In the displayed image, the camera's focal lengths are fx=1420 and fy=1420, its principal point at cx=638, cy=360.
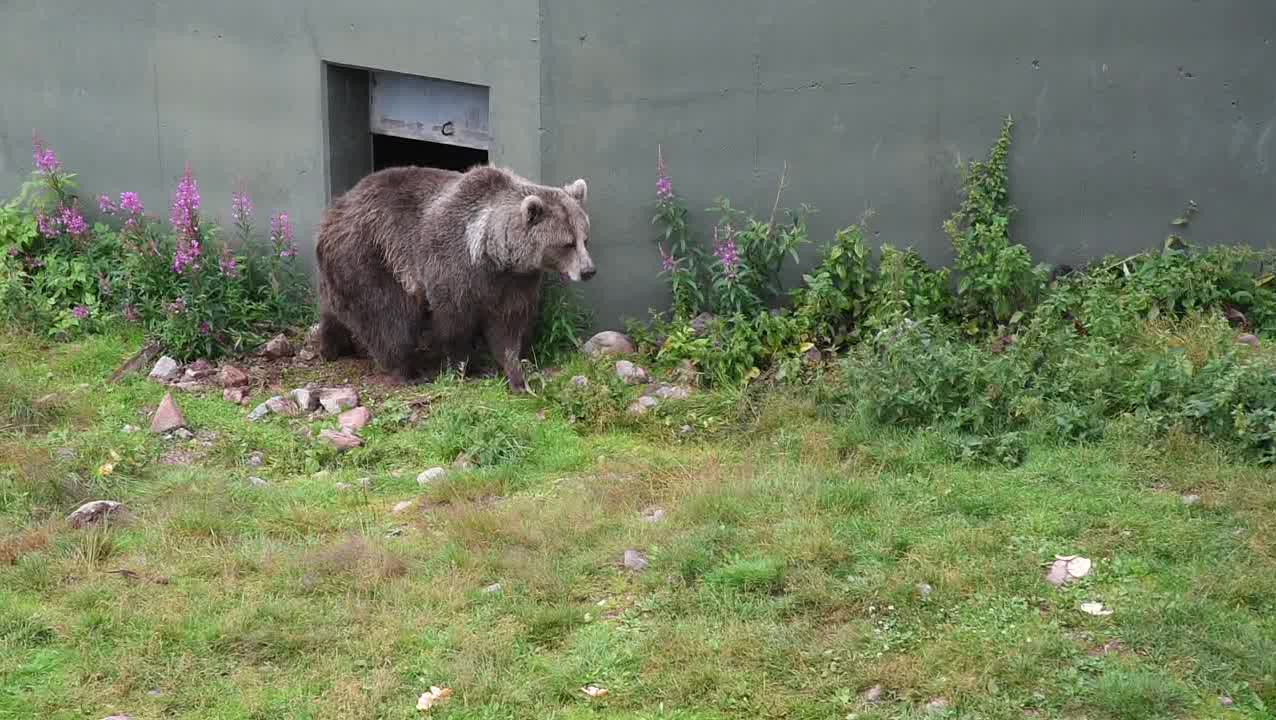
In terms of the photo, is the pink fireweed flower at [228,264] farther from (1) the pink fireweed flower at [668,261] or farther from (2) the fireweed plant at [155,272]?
(1) the pink fireweed flower at [668,261]

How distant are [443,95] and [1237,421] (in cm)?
519

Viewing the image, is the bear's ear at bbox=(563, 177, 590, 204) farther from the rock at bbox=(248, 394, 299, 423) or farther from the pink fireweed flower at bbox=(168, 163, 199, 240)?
the pink fireweed flower at bbox=(168, 163, 199, 240)

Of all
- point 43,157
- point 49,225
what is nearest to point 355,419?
point 49,225

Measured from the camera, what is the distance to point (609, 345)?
8555 millimetres

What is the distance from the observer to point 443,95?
9102 mm

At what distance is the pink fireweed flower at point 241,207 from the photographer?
9223 millimetres

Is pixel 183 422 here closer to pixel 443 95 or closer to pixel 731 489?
pixel 443 95

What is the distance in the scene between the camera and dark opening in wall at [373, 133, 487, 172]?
1017cm

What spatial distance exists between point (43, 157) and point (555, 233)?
3.97 meters

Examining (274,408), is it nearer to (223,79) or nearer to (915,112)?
(223,79)

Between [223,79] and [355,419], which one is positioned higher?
[223,79]

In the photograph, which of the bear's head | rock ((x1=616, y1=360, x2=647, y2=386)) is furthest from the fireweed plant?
rock ((x1=616, y1=360, x2=647, y2=386))

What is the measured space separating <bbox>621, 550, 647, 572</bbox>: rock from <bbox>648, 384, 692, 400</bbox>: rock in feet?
6.52

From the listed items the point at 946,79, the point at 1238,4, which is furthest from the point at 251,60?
the point at 1238,4
